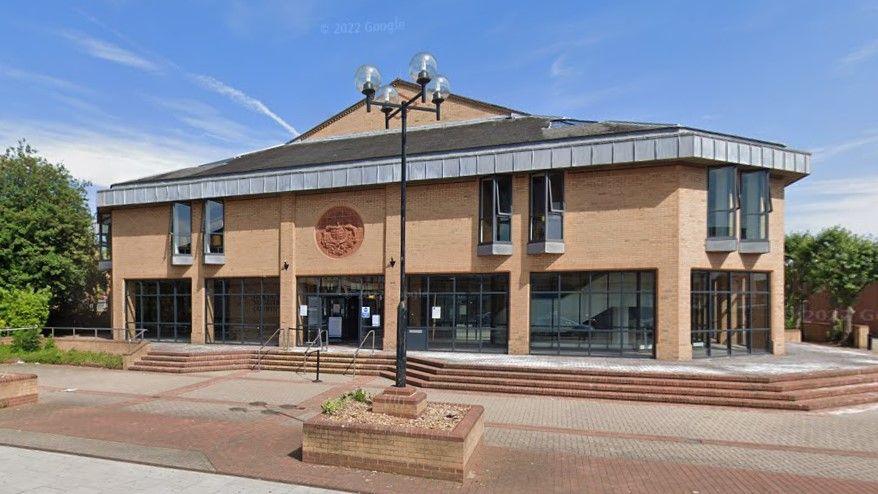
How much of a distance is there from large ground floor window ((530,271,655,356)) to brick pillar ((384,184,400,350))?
14.9 feet

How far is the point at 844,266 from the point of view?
20969mm

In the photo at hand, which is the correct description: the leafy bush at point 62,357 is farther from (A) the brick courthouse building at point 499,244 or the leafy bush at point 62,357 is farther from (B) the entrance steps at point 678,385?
(B) the entrance steps at point 678,385

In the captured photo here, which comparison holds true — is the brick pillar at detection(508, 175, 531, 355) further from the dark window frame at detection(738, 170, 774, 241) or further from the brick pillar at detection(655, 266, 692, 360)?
the dark window frame at detection(738, 170, 774, 241)

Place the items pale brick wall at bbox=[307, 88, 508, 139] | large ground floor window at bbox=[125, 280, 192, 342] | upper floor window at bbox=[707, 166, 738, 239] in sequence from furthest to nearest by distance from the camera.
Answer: pale brick wall at bbox=[307, 88, 508, 139]
large ground floor window at bbox=[125, 280, 192, 342]
upper floor window at bbox=[707, 166, 738, 239]

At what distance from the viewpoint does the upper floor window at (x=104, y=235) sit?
22500mm

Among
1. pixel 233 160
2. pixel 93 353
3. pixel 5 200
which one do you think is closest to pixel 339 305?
pixel 93 353

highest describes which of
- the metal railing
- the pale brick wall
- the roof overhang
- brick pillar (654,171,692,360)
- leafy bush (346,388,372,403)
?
the pale brick wall

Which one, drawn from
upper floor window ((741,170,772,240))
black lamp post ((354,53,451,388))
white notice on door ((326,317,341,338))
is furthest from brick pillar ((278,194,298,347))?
upper floor window ((741,170,772,240))

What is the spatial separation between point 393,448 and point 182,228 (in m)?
16.8

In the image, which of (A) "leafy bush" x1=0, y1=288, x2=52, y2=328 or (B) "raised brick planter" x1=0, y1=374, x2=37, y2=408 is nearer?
(B) "raised brick planter" x1=0, y1=374, x2=37, y2=408

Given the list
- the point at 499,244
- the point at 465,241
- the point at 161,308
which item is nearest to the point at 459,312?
the point at 465,241

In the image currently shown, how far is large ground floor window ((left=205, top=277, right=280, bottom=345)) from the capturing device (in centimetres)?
1948

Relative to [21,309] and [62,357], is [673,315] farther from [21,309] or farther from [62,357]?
[21,309]

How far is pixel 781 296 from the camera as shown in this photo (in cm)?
1641
